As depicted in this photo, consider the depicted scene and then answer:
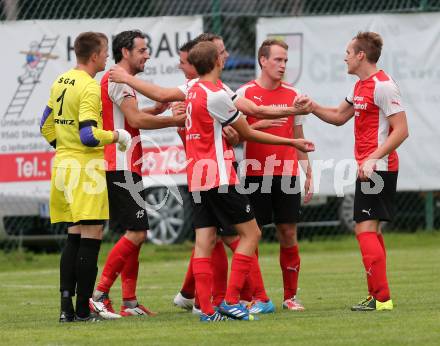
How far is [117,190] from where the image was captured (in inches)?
364

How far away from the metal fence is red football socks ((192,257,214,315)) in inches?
280

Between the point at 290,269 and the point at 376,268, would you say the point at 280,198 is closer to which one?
the point at 290,269

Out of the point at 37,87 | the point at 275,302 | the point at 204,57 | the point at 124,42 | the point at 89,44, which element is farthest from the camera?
the point at 37,87

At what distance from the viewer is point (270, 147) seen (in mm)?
9695

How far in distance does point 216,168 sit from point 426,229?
351 inches

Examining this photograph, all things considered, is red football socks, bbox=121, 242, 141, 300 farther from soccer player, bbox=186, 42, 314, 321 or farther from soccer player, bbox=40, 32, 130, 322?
soccer player, bbox=186, 42, 314, 321

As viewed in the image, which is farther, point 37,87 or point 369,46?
point 37,87

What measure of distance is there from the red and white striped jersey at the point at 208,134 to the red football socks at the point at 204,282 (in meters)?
0.51

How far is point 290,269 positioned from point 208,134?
5.60 ft

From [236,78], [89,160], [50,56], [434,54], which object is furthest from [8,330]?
[434,54]

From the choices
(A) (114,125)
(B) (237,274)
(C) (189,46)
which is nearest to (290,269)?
(B) (237,274)

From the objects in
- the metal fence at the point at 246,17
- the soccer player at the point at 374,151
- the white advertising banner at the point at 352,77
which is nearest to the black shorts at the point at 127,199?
the soccer player at the point at 374,151

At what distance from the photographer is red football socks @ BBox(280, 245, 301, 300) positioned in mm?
9695

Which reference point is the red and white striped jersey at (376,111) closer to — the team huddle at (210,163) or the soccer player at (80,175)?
Answer: the team huddle at (210,163)
